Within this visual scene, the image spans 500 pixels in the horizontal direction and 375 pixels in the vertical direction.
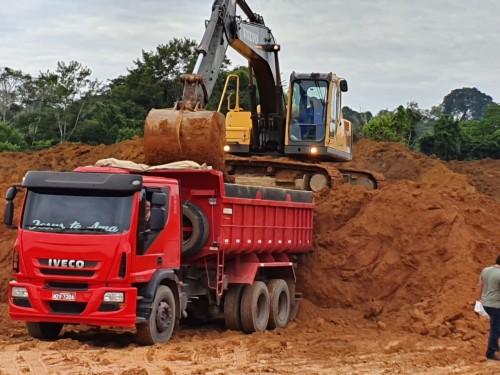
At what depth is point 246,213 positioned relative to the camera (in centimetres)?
1638

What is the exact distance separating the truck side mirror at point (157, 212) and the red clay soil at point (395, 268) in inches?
96.5

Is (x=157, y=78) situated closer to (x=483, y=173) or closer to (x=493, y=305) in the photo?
(x=483, y=173)

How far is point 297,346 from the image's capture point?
14945 mm

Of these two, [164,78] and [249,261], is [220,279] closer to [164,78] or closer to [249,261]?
[249,261]

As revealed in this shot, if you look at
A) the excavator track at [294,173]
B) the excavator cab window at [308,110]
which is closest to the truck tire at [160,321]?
the excavator track at [294,173]

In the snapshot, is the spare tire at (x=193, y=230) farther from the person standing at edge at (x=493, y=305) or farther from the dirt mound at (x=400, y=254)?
the dirt mound at (x=400, y=254)

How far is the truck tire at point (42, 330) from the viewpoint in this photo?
1429 centimetres

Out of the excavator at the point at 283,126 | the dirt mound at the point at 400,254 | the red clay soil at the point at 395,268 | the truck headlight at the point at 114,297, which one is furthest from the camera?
the excavator at the point at 283,126

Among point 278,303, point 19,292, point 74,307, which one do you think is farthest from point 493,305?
point 19,292

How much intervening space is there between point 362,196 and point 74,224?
987cm

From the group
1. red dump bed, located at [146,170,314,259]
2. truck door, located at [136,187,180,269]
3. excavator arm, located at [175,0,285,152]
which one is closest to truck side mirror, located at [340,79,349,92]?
excavator arm, located at [175,0,285,152]

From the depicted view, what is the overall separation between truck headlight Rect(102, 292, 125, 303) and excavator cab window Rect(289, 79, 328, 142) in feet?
39.6

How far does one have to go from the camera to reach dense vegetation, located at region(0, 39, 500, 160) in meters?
52.6

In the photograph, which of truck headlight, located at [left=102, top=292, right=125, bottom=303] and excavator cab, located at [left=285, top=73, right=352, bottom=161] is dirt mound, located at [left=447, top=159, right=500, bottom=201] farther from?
truck headlight, located at [left=102, top=292, right=125, bottom=303]
